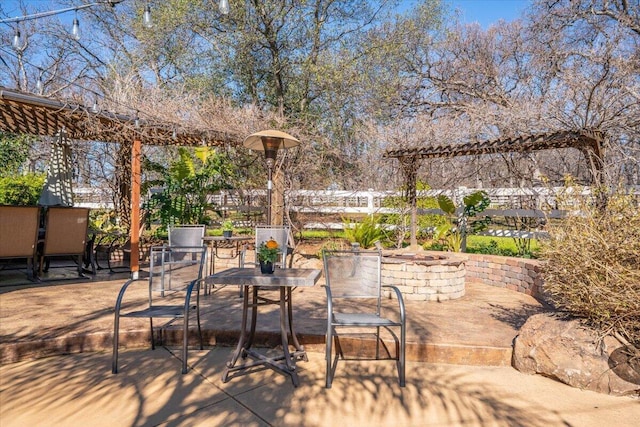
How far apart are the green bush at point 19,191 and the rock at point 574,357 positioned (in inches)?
342

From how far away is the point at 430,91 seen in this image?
13195mm

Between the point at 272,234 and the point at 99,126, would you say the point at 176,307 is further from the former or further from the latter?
the point at 99,126

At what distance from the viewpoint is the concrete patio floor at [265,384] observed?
2336mm

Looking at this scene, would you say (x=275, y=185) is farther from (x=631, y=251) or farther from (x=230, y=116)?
(x=631, y=251)

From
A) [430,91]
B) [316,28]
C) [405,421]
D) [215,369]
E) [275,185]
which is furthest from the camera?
[430,91]

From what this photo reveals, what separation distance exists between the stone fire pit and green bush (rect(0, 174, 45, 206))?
7.10 m

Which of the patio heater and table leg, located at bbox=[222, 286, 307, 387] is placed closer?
table leg, located at bbox=[222, 286, 307, 387]

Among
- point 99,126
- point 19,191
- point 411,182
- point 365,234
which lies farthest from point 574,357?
point 19,191

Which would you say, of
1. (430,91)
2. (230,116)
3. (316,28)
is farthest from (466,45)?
(230,116)

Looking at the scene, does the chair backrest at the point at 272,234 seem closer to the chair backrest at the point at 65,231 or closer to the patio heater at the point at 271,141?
the patio heater at the point at 271,141

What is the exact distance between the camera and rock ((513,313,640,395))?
270 cm

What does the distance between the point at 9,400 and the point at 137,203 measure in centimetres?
387

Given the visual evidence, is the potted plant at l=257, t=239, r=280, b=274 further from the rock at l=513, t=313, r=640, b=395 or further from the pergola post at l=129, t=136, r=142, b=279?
the pergola post at l=129, t=136, r=142, b=279

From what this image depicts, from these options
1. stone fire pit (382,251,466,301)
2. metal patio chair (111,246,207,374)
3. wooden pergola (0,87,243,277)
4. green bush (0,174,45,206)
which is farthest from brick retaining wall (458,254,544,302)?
green bush (0,174,45,206)
